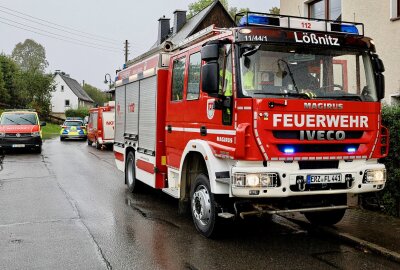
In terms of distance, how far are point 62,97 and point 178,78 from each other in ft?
280

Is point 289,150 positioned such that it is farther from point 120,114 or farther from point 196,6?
point 196,6

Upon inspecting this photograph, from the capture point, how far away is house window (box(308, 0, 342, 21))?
14.0 m

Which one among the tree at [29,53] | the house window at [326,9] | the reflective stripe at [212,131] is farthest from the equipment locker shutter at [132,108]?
the tree at [29,53]

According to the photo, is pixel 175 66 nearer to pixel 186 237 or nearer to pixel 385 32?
pixel 186 237

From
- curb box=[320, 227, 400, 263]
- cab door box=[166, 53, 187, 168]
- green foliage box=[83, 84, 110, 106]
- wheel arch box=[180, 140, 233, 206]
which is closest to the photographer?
curb box=[320, 227, 400, 263]

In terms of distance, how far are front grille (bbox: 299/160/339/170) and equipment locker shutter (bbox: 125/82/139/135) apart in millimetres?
4712

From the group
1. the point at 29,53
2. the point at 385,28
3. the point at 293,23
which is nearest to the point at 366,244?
the point at 293,23

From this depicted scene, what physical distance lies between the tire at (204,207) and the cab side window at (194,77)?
4.12 ft

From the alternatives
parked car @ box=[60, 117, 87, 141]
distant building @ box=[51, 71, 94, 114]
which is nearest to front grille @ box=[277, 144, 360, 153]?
parked car @ box=[60, 117, 87, 141]

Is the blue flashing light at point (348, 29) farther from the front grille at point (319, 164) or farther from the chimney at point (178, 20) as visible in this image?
the chimney at point (178, 20)

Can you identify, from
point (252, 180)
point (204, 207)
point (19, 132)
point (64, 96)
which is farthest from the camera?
point (64, 96)

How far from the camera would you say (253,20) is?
602cm

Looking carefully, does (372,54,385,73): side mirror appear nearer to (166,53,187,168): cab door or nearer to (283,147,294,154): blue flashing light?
(283,147,294,154): blue flashing light

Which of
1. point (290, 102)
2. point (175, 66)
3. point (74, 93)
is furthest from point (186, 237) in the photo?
point (74, 93)
